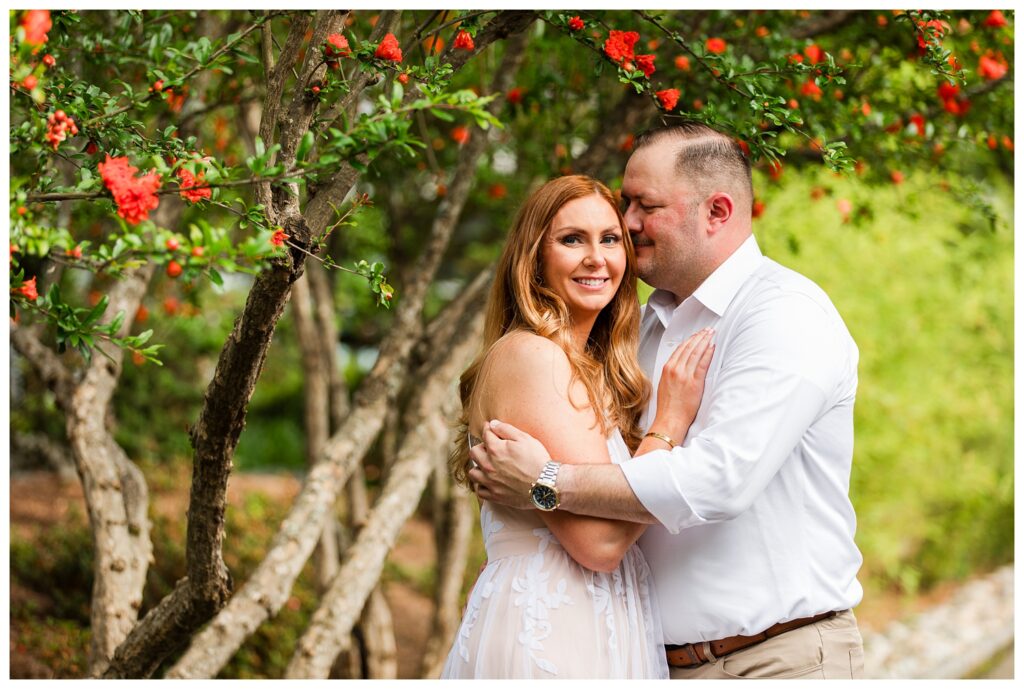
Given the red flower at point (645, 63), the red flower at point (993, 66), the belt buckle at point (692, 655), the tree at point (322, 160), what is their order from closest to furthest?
the tree at point (322, 160) < the belt buckle at point (692, 655) < the red flower at point (645, 63) < the red flower at point (993, 66)

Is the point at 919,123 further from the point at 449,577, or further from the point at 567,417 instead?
the point at 449,577

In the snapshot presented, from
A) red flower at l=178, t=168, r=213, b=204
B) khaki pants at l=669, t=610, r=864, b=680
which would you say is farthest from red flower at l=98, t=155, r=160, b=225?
khaki pants at l=669, t=610, r=864, b=680

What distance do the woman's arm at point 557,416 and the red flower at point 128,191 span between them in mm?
1024

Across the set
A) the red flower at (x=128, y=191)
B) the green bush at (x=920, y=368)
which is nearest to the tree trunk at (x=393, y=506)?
the red flower at (x=128, y=191)

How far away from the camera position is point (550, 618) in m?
2.46

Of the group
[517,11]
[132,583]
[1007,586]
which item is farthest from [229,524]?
[1007,586]

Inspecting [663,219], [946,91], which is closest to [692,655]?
[663,219]

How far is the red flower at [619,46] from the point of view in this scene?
286cm

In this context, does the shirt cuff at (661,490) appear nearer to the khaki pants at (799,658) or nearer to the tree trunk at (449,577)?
the khaki pants at (799,658)

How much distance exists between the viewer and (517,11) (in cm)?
287

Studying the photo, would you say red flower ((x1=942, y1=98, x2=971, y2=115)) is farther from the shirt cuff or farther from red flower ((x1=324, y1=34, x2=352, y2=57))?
red flower ((x1=324, y1=34, x2=352, y2=57))

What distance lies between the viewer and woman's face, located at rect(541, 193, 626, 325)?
2717 millimetres

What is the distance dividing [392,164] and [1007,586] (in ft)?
27.1
